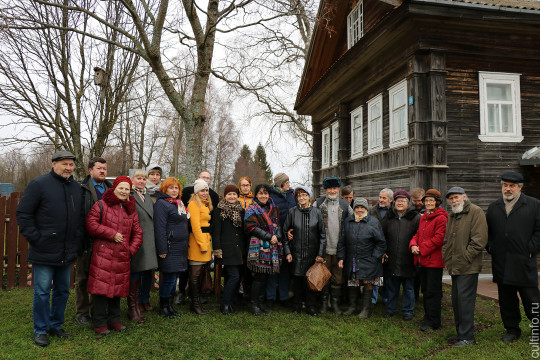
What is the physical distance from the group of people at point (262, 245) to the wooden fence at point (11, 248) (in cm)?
276

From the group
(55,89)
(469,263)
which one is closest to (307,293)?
(469,263)

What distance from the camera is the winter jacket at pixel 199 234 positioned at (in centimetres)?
546

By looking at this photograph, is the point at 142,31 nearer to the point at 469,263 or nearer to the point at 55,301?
the point at 55,301

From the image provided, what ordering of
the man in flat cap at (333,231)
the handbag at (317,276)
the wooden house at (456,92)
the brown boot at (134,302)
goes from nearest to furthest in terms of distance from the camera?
the brown boot at (134,302) < the handbag at (317,276) < the man in flat cap at (333,231) < the wooden house at (456,92)

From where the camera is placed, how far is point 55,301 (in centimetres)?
458

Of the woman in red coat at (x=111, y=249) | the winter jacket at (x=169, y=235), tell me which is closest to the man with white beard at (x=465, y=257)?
the winter jacket at (x=169, y=235)

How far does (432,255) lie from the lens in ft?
16.6

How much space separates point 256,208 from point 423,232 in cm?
241

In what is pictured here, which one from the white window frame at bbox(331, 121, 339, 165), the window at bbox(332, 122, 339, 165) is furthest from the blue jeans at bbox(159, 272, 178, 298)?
the window at bbox(332, 122, 339, 165)

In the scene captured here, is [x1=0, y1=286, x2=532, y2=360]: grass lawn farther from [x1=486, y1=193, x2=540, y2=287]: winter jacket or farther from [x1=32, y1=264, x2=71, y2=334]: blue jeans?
A: [x1=486, y1=193, x2=540, y2=287]: winter jacket

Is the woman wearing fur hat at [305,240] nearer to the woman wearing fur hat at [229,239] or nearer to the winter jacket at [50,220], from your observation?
the woman wearing fur hat at [229,239]

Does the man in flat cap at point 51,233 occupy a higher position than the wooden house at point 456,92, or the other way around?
the wooden house at point 456,92

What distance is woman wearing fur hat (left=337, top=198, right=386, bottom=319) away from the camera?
218 inches

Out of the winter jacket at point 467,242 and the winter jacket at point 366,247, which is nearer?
the winter jacket at point 467,242
